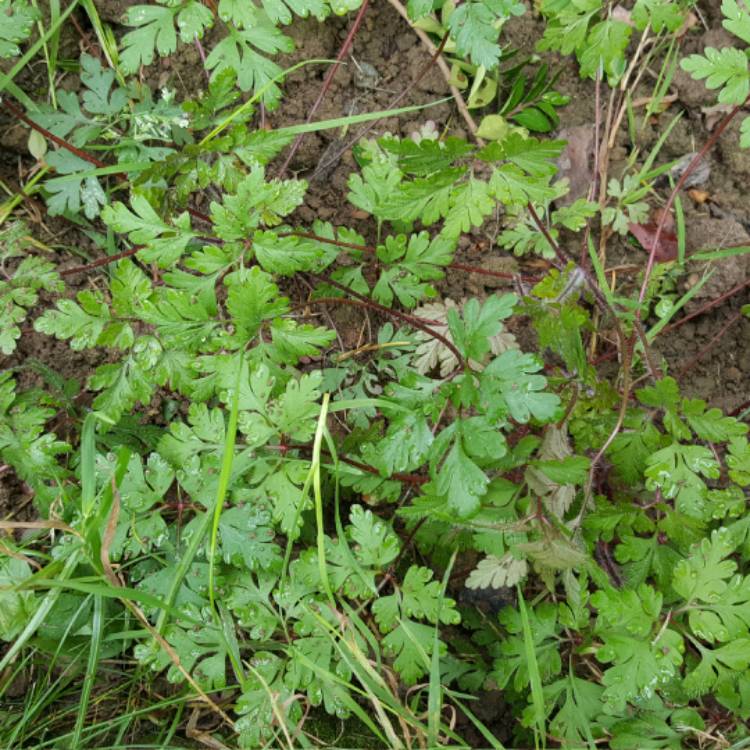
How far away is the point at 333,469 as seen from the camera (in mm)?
2209

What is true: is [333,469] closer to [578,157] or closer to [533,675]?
[533,675]

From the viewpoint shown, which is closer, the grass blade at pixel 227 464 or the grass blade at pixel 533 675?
the grass blade at pixel 227 464

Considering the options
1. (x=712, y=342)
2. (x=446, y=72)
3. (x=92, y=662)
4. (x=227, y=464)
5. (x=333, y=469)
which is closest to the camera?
(x=227, y=464)

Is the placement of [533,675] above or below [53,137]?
below

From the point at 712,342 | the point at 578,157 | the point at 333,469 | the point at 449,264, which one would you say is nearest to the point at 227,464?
the point at 333,469

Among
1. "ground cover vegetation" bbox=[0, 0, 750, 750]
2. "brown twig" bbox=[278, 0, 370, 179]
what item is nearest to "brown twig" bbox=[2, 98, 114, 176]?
"ground cover vegetation" bbox=[0, 0, 750, 750]

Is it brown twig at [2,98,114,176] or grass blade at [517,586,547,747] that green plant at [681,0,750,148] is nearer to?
grass blade at [517,586,547,747]

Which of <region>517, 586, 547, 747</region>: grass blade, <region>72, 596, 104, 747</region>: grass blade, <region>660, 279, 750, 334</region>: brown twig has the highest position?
<region>660, 279, 750, 334</region>: brown twig

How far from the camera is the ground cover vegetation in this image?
2041 millimetres

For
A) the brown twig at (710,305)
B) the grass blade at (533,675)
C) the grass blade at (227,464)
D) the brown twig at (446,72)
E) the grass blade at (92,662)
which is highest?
the brown twig at (446,72)

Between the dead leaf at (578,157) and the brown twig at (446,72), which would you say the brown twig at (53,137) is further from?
the dead leaf at (578,157)

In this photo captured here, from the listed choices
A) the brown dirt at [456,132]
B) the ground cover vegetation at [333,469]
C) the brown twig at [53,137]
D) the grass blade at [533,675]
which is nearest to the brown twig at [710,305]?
the brown dirt at [456,132]

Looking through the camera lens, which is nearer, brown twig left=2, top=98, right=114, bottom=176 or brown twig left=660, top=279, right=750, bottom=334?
brown twig left=2, top=98, right=114, bottom=176

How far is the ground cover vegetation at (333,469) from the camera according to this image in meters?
2.04
